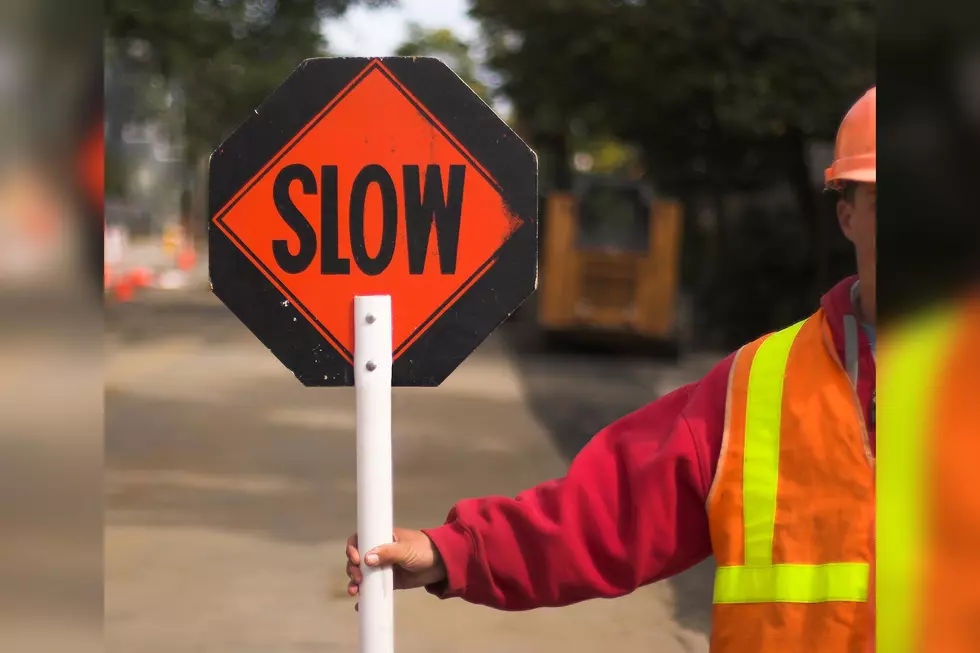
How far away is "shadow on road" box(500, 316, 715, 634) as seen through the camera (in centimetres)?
614

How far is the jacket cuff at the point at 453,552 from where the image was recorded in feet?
6.86

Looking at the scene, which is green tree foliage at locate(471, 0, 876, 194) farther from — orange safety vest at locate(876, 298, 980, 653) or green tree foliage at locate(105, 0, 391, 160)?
orange safety vest at locate(876, 298, 980, 653)

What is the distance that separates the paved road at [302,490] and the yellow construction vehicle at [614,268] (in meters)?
0.50

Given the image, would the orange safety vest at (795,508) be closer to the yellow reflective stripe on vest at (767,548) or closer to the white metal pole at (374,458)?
the yellow reflective stripe on vest at (767,548)

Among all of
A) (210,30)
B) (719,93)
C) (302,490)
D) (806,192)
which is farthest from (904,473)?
(806,192)

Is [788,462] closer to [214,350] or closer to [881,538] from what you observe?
[881,538]

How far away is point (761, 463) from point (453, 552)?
1.73ft

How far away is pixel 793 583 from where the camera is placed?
1.91 meters

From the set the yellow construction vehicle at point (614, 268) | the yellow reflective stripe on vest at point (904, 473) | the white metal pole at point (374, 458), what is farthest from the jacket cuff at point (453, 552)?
the yellow construction vehicle at point (614, 268)

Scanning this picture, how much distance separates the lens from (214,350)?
16562 millimetres

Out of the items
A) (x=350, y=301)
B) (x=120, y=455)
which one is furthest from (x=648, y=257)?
A: (x=350, y=301)

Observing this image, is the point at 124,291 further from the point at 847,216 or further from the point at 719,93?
the point at 847,216

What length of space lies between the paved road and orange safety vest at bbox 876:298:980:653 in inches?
159

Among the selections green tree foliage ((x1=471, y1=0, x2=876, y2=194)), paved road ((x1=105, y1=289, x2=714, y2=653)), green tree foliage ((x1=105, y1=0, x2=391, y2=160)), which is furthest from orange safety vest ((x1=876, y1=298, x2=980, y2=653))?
green tree foliage ((x1=471, y1=0, x2=876, y2=194))
